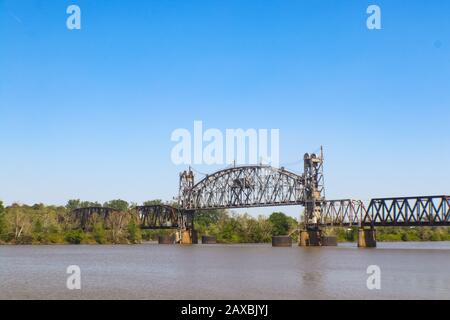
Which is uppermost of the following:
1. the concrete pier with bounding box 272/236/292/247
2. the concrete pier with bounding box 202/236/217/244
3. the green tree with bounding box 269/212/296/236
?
the green tree with bounding box 269/212/296/236

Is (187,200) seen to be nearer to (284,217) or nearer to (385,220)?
(284,217)

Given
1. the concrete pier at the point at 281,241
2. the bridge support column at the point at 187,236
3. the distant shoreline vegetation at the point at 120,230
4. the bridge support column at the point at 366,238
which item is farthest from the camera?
the bridge support column at the point at 187,236

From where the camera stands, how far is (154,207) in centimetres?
18750

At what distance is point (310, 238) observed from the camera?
432 ft

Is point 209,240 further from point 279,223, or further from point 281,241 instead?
point 281,241

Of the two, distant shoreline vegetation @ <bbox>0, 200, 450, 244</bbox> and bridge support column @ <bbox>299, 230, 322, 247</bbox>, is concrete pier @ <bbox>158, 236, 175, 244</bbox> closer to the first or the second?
distant shoreline vegetation @ <bbox>0, 200, 450, 244</bbox>

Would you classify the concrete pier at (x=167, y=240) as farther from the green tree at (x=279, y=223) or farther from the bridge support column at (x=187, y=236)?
the green tree at (x=279, y=223)

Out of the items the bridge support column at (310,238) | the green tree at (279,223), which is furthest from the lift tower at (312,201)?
the green tree at (279,223)

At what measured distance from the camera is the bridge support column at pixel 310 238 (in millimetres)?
130375

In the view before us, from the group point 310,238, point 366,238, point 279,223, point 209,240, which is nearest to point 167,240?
point 209,240

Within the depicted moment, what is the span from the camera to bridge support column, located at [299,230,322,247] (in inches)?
5133

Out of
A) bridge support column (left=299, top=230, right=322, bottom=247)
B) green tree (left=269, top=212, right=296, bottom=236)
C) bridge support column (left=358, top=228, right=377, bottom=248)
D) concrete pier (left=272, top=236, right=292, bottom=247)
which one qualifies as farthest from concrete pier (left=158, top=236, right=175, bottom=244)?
bridge support column (left=358, top=228, right=377, bottom=248)
